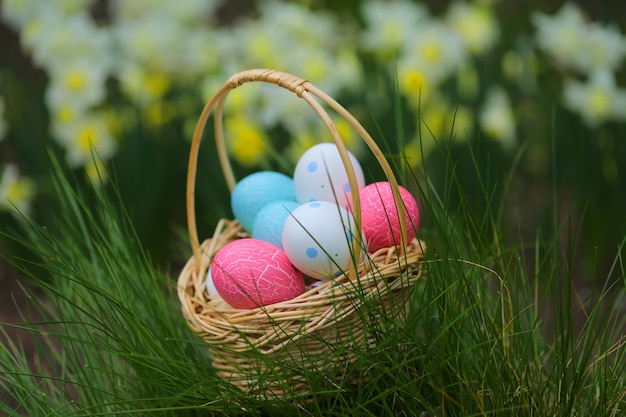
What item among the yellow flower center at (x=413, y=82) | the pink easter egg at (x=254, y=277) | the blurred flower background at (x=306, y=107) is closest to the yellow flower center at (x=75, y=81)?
the blurred flower background at (x=306, y=107)

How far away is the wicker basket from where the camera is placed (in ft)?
3.83

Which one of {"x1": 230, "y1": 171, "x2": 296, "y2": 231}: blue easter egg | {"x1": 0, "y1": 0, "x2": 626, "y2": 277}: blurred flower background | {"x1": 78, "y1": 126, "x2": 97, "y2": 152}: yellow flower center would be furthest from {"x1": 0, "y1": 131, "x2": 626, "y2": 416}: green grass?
{"x1": 78, "y1": 126, "x2": 97, "y2": 152}: yellow flower center

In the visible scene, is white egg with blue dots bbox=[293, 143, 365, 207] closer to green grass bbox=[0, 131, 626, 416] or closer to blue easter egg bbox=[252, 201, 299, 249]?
blue easter egg bbox=[252, 201, 299, 249]

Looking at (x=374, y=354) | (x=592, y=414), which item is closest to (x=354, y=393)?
(x=374, y=354)

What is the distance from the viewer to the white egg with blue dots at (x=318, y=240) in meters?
1.26

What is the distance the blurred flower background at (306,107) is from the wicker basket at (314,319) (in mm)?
966

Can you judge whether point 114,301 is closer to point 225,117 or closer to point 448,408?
point 448,408

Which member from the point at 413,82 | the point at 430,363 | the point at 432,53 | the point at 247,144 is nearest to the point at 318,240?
the point at 430,363

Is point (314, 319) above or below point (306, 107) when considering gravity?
below

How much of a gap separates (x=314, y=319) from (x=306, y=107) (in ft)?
4.30

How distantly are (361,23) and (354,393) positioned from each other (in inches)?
90.1

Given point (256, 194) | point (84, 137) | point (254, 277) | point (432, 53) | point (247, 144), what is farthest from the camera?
point (432, 53)

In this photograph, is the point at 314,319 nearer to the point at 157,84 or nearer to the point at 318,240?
the point at 318,240

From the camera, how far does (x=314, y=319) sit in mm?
1184
